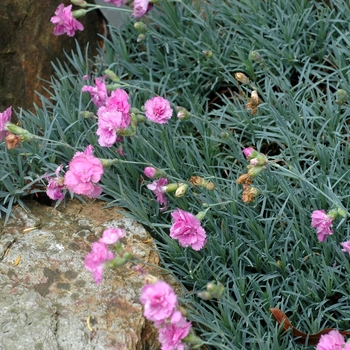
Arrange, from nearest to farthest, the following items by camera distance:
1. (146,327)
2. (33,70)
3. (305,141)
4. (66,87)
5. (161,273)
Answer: (146,327) < (161,273) < (305,141) < (66,87) < (33,70)

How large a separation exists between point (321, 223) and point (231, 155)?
560 millimetres

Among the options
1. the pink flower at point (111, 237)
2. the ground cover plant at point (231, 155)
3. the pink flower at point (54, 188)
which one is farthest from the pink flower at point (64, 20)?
the pink flower at point (111, 237)

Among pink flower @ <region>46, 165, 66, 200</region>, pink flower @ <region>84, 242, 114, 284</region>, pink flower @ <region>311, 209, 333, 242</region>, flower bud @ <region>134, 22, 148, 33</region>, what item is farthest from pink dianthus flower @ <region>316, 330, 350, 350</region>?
flower bud @ <region>134, 22, 148, 33</region>

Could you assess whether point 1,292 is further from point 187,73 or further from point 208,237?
point 187,73

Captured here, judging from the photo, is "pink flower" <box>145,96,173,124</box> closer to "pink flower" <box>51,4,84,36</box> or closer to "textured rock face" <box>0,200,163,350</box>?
"textured rock face" <box>0,200,163,350</box>

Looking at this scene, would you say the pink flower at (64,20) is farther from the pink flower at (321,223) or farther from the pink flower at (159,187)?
the pink flower at (321,223)

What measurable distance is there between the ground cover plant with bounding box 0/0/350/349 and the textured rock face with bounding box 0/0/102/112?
0.10m

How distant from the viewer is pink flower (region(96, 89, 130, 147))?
1.88 metres

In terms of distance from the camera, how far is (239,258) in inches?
78.9

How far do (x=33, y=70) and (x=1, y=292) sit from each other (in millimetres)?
1208

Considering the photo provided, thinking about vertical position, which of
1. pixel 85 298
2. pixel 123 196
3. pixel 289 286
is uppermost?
pixel 123 196

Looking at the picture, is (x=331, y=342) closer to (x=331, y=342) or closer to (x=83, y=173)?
(x=331, y=342)

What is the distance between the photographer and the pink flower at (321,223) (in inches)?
71.1

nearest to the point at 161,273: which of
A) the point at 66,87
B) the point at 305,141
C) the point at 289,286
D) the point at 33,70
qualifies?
the point at 289,286
